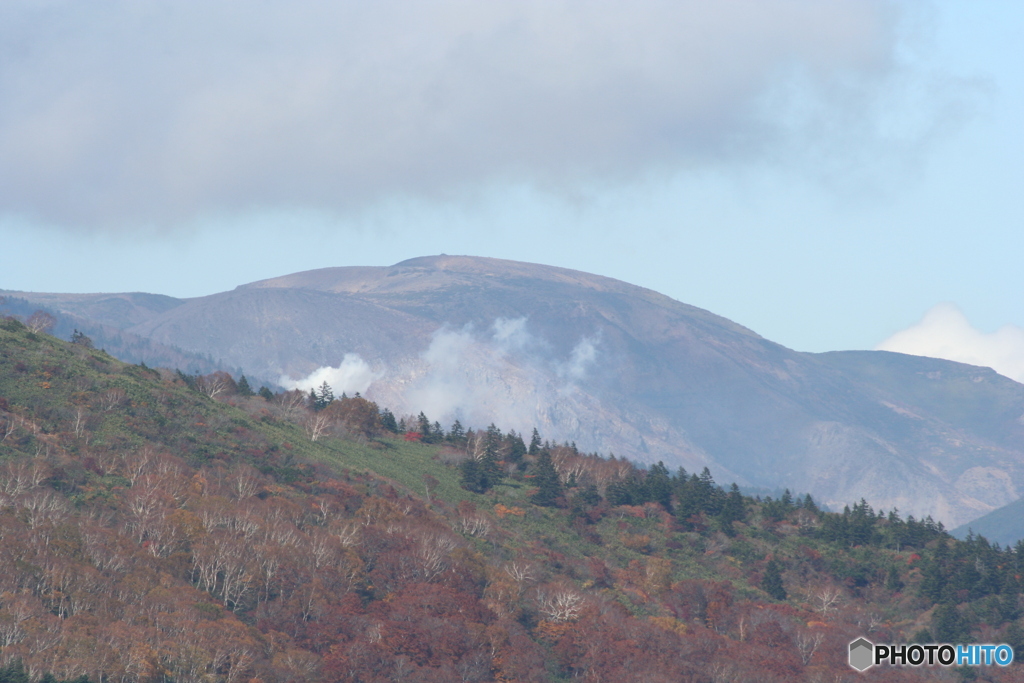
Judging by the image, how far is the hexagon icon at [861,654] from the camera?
7638 cm

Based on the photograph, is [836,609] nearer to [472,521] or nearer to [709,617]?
[709,617]

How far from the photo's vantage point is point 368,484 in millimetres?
99688

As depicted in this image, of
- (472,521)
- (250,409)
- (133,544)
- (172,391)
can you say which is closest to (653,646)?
(472,521)

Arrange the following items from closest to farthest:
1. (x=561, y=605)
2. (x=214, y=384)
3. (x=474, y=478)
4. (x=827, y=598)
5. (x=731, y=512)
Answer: (x=561, y=605)
(x=827, y=598)
(x=474, y=478)
(x=731, y=512)
(x=214, y=384)

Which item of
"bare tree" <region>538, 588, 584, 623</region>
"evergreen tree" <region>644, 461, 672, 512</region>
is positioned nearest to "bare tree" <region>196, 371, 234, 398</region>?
"evergreen tree" <region>644, 461, 672, 512</region>

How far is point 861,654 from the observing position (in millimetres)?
78438

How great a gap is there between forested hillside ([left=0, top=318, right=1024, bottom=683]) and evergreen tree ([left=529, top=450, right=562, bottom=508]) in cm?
30

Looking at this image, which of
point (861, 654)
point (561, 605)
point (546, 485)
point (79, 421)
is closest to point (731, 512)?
point (546, 485)

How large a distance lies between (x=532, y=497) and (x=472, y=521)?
1814cm

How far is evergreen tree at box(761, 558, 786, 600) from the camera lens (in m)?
100

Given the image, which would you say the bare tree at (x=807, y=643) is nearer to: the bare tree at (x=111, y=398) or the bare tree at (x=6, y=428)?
the bare tree at (x=111, y=398)

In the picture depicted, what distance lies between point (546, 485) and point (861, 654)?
43.2m

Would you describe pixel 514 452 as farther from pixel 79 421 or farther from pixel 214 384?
pixel 79 421

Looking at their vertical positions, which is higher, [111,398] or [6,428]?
[111,398]
